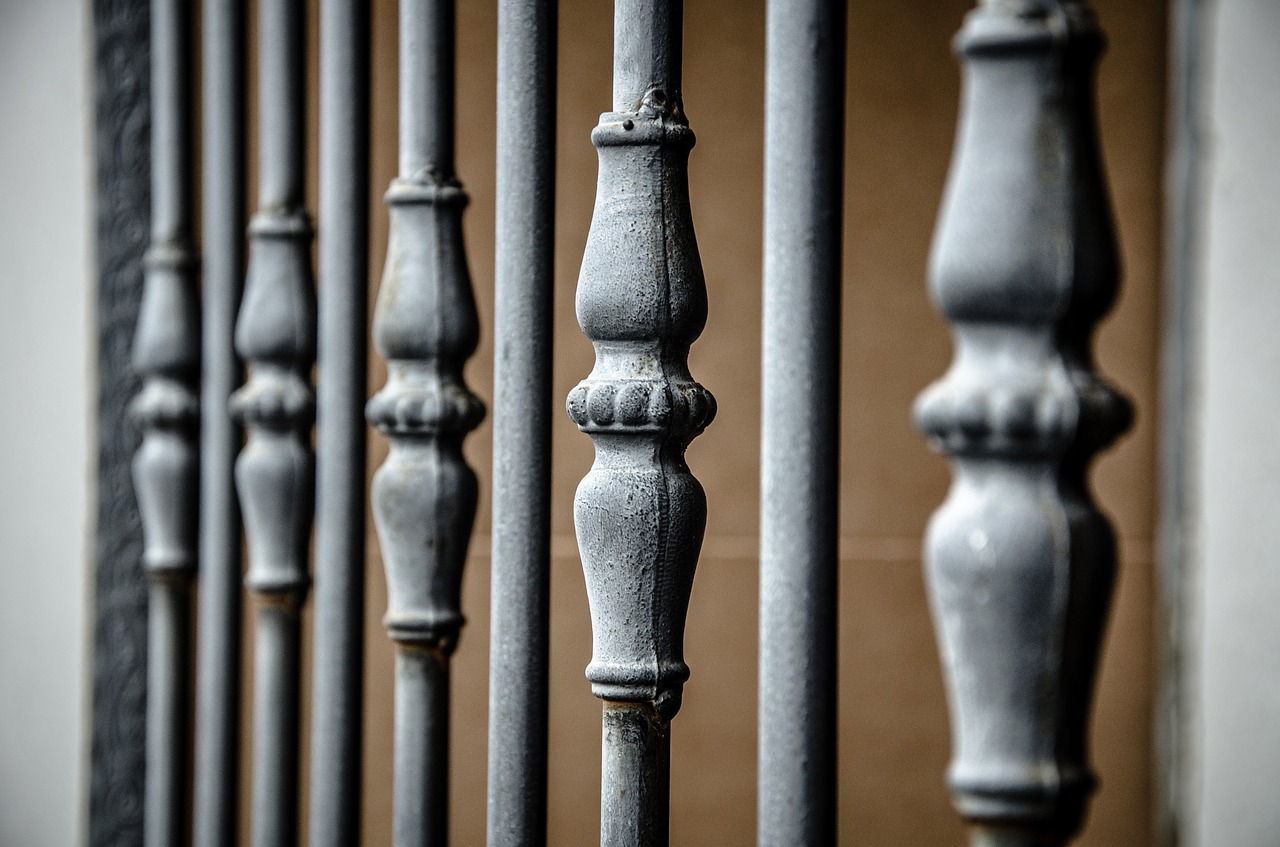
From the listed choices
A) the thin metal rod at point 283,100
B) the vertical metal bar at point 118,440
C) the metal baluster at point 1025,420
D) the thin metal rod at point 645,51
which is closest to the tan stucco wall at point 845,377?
the vertical metal bar at point 118,440

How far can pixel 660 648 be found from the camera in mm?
695

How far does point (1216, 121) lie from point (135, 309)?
1638mm

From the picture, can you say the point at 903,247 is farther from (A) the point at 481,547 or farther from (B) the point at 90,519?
(B) the point at 90,519

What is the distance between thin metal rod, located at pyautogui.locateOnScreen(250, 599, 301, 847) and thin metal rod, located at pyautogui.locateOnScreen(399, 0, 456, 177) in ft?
1.37

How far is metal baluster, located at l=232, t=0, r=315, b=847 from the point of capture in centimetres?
104

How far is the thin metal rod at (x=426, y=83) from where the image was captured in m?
0.88

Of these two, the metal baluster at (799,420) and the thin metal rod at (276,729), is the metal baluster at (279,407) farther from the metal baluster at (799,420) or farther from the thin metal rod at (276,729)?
the metal baluster at (799,420)

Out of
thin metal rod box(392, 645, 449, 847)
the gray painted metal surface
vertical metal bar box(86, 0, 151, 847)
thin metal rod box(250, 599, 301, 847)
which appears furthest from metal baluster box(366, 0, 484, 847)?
the gray painted metal surface

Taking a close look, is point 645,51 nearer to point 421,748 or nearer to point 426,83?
point 426,83

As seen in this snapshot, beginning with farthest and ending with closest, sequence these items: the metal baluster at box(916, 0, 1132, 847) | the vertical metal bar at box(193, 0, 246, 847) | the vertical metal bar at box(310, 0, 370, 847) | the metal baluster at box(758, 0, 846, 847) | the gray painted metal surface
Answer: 1. the gray painted metal surface
2. the vertical metal bar at box(193, 0, 246, 847)
3. the vertical metal bar at box(310, 0, 370, 847)
4. the metal baluster at box(758, 0, 846, 847)
5. the metal baluster at box(916, 0, 1132, 847)

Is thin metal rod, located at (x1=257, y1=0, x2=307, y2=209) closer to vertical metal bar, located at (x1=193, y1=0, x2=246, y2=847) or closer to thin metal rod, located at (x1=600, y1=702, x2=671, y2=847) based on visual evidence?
vertical metal bar, located at (x1=193, y1=0, x2=246, y2=847)

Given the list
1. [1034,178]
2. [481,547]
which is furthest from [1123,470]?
[1034,178]

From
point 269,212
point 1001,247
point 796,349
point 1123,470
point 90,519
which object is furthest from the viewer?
point 1123,470

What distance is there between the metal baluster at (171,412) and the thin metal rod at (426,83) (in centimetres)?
41
